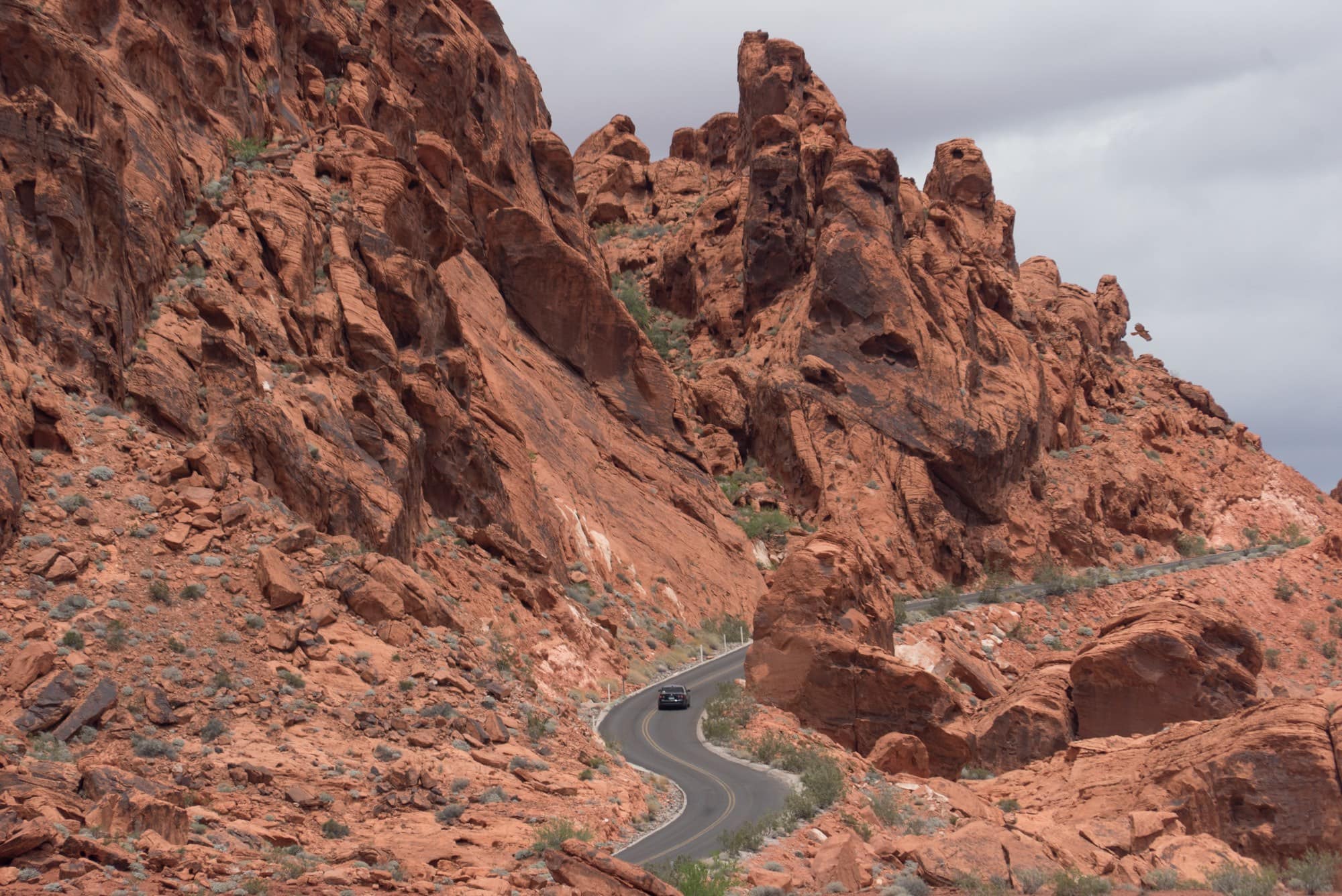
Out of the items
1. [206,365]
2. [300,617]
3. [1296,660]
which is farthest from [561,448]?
[1296,660]

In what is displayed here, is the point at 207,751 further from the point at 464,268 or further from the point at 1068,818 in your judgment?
the point at 464,268

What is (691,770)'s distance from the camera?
25.4 metres

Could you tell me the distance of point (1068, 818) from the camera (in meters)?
22.5

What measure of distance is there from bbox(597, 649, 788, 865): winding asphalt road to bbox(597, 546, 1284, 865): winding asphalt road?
0.02 meters

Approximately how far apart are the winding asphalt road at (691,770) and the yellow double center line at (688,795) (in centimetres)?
1

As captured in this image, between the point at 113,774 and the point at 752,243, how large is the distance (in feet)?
193

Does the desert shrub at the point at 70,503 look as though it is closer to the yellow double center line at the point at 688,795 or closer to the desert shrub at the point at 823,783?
the yellow double center line at the point at 688,795

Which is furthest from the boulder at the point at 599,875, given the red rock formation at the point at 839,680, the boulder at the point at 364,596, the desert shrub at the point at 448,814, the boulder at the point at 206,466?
the red rock formation at the point at 839,680

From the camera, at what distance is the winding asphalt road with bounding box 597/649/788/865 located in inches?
739

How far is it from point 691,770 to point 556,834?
377 inches

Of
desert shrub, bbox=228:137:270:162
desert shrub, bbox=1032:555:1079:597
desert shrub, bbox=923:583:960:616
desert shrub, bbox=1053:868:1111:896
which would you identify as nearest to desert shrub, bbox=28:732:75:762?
desert shrub, bbox=1053:868:1111:896

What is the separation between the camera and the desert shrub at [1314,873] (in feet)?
55.8

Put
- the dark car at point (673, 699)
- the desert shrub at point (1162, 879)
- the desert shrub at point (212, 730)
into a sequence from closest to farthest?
the desert shrub at point (212, 730)
the desert shrub at point (1162, 879)
the dark car at point (673, 699)

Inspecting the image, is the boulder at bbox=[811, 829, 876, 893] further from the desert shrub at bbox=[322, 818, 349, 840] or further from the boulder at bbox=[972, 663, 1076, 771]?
the boulder at bbox=[972, 663, 1076, 771]
